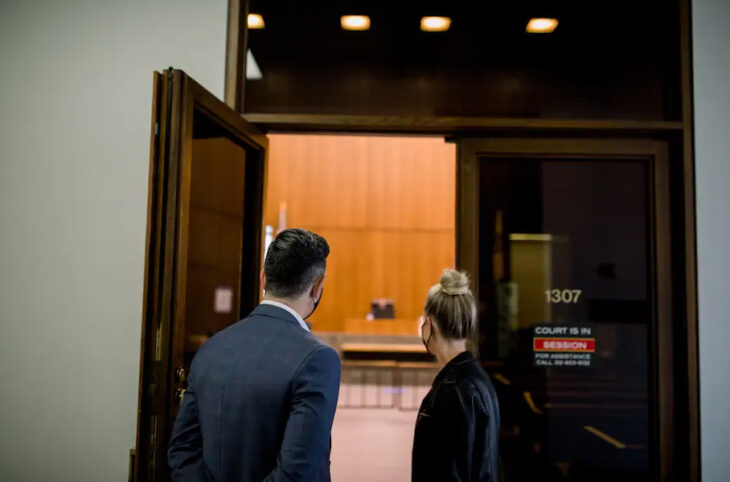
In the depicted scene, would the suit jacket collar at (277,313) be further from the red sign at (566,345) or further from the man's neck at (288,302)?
the red sign at (566,345)

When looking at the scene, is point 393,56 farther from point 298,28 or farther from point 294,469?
point 294,469

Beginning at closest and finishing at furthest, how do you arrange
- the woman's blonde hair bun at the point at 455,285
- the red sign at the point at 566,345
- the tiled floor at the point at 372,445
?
the woman's blonde hair bun at the point at 455,285 → the red sign at the point at 566,345 → the tiled floor at the point at 372,445

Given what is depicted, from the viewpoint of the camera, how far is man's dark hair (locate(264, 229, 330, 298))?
1.37 meters

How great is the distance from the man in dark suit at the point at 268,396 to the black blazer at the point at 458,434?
36 centimetres

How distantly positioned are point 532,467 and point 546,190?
1337 millimetres

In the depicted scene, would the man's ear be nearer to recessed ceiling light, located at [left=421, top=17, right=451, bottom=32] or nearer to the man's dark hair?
the man's dark hair

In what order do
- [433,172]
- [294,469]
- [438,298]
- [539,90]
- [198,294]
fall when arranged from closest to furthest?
1. [294,469]
2. [438,298]
3. [198,294]
4. [539,90]
5. [433,172]

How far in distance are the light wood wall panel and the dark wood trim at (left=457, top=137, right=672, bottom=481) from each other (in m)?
5.37

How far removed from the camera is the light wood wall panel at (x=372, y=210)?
318 inches

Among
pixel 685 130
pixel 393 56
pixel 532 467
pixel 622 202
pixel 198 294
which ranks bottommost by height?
pixel 532 467

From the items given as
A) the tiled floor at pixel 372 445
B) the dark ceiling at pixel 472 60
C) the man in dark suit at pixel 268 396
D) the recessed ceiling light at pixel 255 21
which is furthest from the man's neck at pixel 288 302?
the tiled floor at pixel 372 445

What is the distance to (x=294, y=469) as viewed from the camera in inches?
47.5

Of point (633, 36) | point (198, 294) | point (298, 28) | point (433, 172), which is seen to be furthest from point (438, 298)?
point (433, 172)

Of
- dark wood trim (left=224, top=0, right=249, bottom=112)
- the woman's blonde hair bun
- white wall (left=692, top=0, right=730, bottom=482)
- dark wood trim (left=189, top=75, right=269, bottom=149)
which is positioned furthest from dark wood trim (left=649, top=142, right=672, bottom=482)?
dark wood trim (left=224, top=0, right=249, bottom=112)
